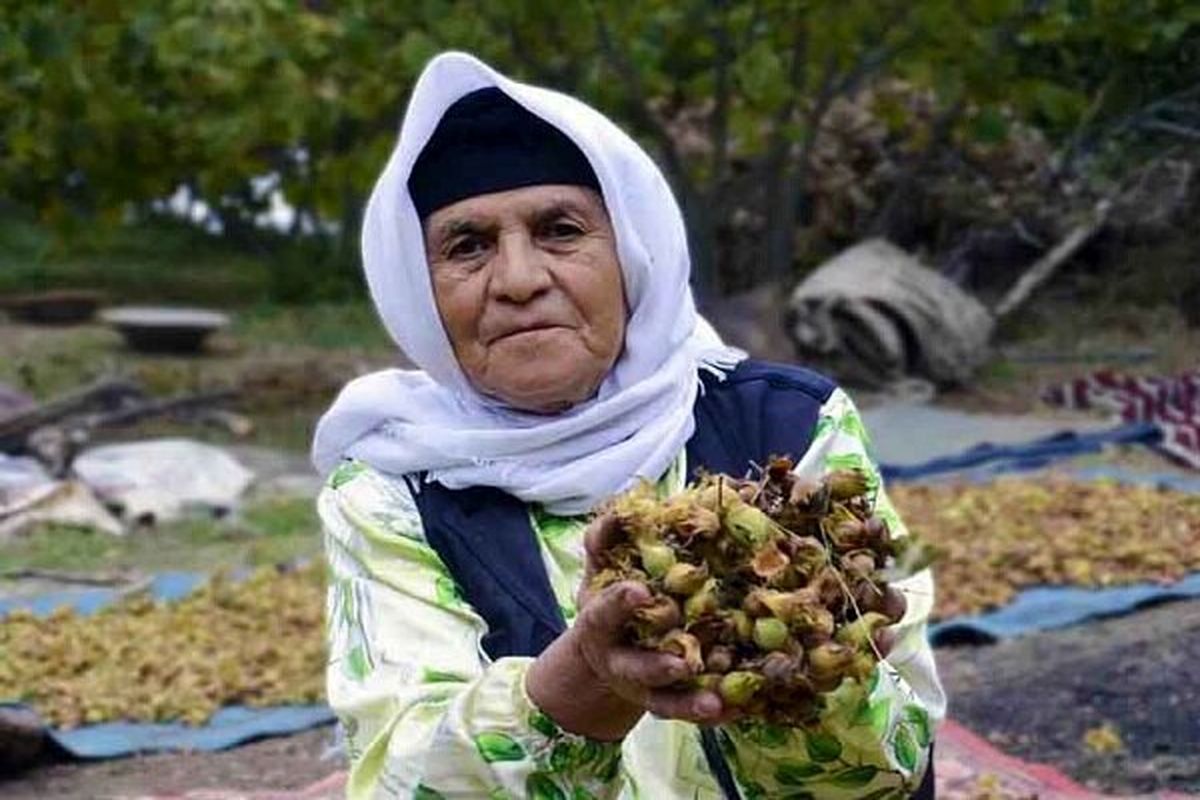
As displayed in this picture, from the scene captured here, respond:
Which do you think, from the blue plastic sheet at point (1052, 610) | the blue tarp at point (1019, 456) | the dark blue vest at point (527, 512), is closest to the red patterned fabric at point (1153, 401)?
the blue tarp at point (1019, 456)

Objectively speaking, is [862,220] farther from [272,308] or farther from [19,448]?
[19,448]

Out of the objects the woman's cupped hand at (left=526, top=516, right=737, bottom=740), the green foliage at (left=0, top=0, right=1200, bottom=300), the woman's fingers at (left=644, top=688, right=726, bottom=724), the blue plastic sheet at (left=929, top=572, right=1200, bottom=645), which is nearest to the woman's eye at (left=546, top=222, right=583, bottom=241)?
the woman's cupped hand at (left=526, top=516, right=737, bottom=740)

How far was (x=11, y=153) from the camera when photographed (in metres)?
10.2

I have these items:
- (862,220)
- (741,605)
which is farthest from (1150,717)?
(862,220)

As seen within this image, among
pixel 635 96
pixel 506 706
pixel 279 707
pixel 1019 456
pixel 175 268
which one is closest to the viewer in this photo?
pixel 506 706

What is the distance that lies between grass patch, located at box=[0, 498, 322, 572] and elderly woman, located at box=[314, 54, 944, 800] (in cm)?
471

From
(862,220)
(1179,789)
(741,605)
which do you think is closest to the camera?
(741,605)

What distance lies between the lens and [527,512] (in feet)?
7.26

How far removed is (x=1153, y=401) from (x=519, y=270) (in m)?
6.94

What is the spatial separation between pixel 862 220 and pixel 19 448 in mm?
5155

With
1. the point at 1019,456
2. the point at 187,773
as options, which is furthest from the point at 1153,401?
the point at 187,773

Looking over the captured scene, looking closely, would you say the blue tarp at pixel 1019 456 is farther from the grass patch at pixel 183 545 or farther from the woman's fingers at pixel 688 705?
the woman's fingers at pixel 688 705

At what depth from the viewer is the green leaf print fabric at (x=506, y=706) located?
195 centimetres

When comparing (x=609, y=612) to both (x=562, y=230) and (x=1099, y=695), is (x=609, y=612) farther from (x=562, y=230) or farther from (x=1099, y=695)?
(x=1099, y=695)
